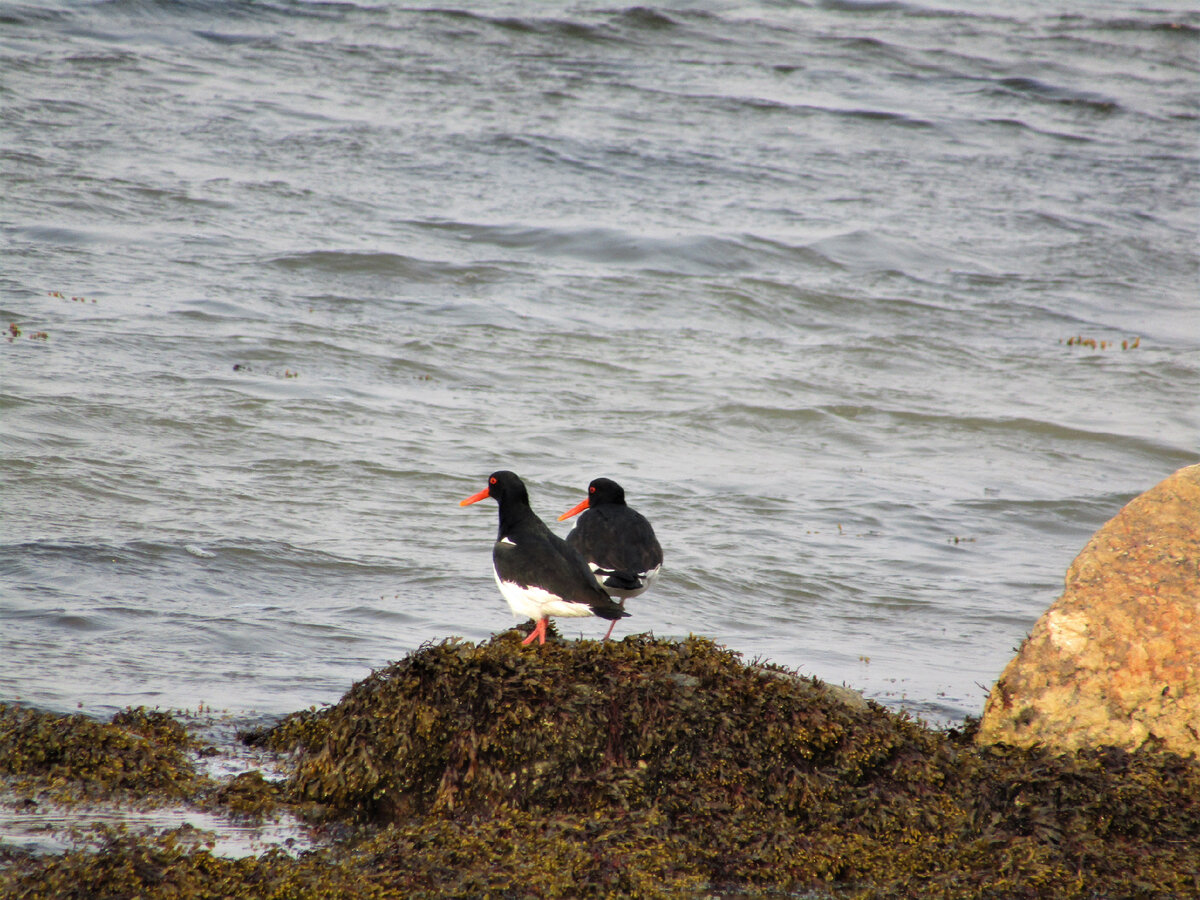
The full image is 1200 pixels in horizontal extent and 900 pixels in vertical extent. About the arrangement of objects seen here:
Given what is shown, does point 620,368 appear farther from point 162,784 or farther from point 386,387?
point 162,784

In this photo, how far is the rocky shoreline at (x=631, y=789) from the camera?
4105 millimetres

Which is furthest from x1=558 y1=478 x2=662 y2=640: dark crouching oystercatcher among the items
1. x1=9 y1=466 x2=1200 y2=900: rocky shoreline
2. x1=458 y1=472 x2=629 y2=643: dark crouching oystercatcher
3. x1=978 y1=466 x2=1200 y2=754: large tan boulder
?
x1=978 y1=466 x2=1200 y2=754: large tan boulder

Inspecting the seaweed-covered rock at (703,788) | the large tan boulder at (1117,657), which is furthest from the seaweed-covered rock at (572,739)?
the large tan boulder at (1117,657)

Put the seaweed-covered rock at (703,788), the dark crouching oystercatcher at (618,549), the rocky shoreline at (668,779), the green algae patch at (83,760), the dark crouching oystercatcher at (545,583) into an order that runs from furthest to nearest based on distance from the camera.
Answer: the dark crouching oystercatcher at (618,549) < the dark crouching oystercatcher at (545,583) < the green algae patch at (83,760) < the seaweed-covered rock at (703,788) < the rocky shoreline at (668,779)

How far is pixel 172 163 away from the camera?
16.9 meters

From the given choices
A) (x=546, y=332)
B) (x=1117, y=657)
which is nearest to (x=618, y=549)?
(x=1117, y=657)

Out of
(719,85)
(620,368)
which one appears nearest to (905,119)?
(719,85)

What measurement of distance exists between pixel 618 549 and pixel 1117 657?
2490mm

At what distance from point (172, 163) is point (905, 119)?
15643 millimetres

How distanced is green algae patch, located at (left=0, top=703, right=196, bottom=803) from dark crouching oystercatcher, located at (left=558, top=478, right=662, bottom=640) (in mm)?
2251

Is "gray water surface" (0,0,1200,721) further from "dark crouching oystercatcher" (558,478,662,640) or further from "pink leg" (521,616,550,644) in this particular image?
"pink leg" (521,616,550,644)

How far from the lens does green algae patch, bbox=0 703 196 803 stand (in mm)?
4395

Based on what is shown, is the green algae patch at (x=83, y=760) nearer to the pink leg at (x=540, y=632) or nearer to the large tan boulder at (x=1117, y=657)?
the pink leg at (x=540, y=632)

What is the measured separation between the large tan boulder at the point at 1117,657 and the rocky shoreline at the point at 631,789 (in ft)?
0.49
